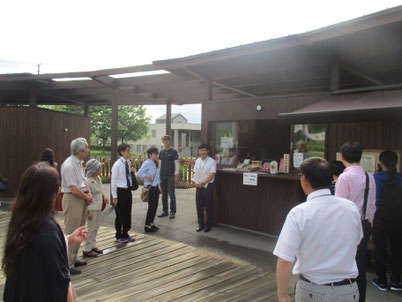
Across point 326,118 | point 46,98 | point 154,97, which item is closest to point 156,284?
point 326,118

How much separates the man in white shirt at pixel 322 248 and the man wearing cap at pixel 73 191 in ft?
10.4

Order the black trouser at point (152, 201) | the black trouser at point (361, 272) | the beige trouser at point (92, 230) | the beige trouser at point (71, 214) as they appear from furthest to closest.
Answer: the black trouser at point (152, 201), the beige trouser at point (92, 230), the beige trouser at point (71, 214), the black trouser at point (361, 272)

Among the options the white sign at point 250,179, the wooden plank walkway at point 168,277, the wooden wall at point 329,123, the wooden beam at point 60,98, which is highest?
the wooden beam at point 60,98

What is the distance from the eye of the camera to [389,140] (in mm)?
4672

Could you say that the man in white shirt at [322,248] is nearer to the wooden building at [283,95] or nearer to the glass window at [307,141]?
the wooden building at [283,95]

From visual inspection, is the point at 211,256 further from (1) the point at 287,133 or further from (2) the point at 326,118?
(1) the point at 287,133

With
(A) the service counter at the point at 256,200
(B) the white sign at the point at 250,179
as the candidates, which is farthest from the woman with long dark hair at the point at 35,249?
(B) the white sign at the point at 250,179

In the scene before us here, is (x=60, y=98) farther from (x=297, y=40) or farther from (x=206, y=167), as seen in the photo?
(x=297, y=40)

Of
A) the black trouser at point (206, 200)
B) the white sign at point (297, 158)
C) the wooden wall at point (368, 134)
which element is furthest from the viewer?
the black trouser at point (206, 200)

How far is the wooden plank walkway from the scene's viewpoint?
11.9ft

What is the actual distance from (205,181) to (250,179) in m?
0.91

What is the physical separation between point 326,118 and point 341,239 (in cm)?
309

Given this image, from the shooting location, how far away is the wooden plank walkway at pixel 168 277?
362 centimetres

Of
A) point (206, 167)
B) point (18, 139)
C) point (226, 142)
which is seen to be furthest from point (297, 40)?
point (18, 139)
